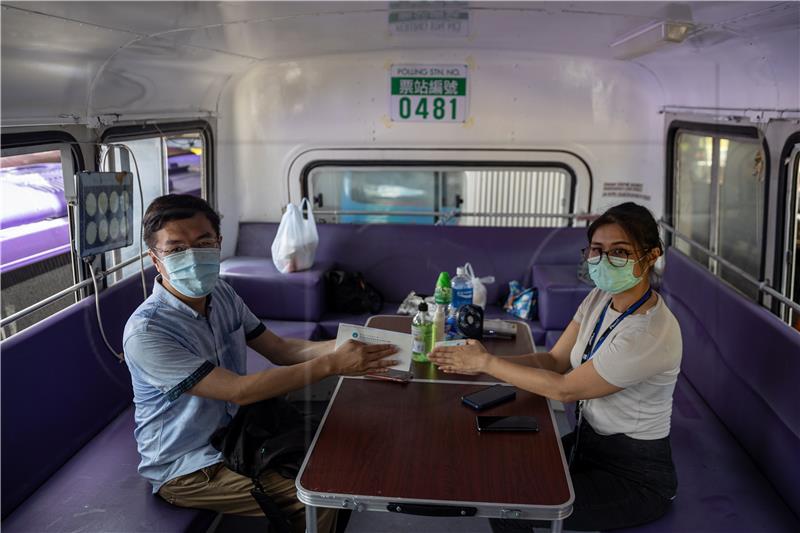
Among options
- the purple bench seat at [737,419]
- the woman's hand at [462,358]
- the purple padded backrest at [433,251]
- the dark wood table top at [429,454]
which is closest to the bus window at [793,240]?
the purple bench seat at [737,419]

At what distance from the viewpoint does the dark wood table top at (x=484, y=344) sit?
8.77 feet

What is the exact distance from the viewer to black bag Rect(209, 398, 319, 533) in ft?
7.51

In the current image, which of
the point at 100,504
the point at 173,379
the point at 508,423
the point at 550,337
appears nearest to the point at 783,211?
the point at 550,337

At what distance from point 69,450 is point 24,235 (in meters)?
2.47

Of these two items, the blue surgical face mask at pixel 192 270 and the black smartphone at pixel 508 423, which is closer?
the black smartphone at pixel 508 423

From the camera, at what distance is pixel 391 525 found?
120 inches

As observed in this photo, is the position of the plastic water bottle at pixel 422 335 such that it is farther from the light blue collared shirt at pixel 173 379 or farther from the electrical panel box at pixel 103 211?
the electrical panel box at pixel 103 211

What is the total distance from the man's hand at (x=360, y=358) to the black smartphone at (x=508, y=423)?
17.4 inches

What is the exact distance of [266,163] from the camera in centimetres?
559

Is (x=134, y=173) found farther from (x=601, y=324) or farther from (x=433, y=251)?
(x=601, y=324)

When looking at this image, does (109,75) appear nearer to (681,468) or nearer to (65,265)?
(65,265)

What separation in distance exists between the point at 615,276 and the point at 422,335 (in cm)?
86

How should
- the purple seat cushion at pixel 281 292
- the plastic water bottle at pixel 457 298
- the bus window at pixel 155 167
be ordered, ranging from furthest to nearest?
the purple seat cushion at pixel 281 292 < the bus window at pixel 155 167 < the plastic water bottle at pixel 457 298

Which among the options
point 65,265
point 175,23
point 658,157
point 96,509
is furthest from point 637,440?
point 65,265
